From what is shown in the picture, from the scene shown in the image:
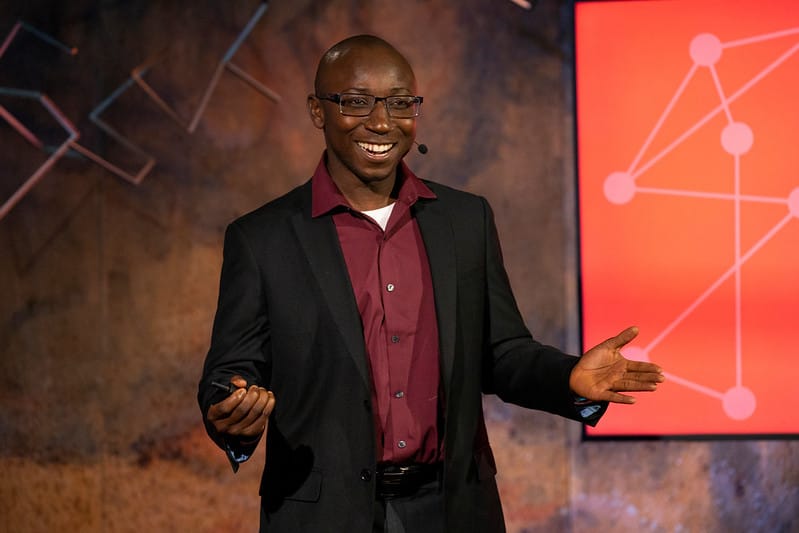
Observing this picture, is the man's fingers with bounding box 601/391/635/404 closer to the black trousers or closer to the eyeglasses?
the black trousers

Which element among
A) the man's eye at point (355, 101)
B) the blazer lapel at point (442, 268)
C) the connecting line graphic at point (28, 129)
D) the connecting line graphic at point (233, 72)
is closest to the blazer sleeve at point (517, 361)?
the blazer lapel at point (442, 268)

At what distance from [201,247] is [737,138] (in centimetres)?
203

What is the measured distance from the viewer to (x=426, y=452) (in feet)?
6.11

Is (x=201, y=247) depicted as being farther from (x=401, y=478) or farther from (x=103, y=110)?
(x=401, y=478)

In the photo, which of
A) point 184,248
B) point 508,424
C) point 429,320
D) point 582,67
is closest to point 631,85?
point 582,67

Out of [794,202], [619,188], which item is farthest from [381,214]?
[794,202]

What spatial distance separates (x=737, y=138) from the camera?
3.60 m

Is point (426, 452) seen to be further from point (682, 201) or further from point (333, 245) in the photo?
point (682, 201)

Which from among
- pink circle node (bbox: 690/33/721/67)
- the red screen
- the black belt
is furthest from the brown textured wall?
the black belt

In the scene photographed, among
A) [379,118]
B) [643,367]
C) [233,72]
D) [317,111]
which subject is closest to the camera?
[643,367]

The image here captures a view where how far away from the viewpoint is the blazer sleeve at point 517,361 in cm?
185

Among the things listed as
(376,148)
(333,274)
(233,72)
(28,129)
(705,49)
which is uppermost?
(705,49)

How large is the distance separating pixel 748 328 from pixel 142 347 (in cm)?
226

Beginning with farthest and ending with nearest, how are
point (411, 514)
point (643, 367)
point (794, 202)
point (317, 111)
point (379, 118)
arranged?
point (794, 202) < point (317, 111) < point (379, 118) < point (411, 514) < point (643, 367)
